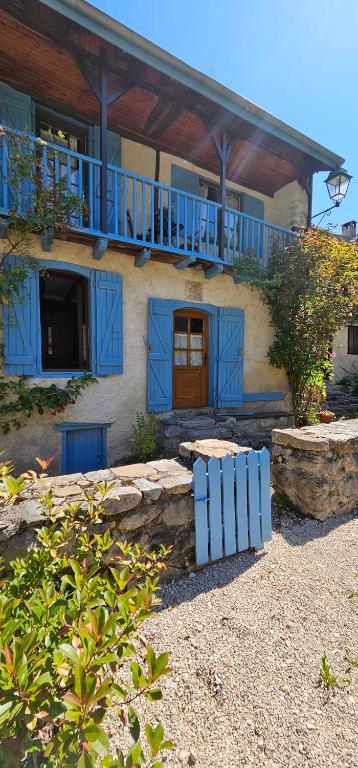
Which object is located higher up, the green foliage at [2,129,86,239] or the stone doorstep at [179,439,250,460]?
the green foliage at [2,129,86,239]

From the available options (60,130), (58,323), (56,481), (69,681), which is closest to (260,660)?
(69,681)

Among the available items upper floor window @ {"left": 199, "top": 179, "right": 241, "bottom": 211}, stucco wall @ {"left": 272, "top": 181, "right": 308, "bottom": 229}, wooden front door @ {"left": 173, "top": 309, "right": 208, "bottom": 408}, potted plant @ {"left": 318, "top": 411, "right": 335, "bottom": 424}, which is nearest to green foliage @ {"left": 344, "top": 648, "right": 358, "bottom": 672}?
wooden front door @ {"left": 173, "top": 309, "right": 208, "bottom": 408}

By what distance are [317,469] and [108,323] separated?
364 cm

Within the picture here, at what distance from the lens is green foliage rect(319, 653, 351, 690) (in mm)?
1754

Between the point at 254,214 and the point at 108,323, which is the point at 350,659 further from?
the point at 254,214

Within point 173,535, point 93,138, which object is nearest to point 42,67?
point 93,138

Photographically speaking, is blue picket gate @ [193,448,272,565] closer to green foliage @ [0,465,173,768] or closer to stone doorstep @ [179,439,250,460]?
stone doorstep @ [179,439,250,460]

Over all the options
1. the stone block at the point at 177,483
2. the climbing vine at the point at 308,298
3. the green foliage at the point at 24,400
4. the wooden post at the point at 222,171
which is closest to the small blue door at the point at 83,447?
the green foliage at the point at 24,400

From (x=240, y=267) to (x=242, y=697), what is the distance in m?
6.04

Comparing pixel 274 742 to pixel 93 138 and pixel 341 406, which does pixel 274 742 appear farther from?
pixel 341 406

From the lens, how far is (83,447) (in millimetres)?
5258

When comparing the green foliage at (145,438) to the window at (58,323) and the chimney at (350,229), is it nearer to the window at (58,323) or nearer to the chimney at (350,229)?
the window at (58,323)

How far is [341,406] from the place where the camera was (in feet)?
28.3

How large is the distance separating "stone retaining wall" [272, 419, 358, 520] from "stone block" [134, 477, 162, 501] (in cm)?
182
